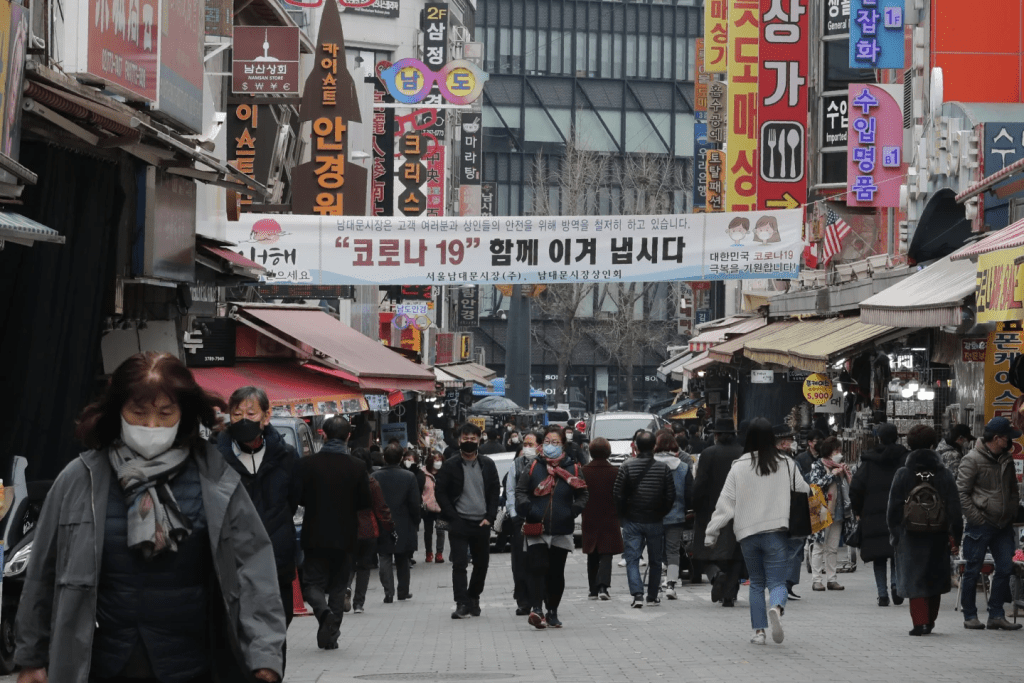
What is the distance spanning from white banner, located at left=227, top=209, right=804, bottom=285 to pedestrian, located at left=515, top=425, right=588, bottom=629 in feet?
28.8

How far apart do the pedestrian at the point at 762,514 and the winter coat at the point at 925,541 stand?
0.98 metres

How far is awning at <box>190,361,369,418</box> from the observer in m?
18.8

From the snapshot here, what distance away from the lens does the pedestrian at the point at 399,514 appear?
16016mm

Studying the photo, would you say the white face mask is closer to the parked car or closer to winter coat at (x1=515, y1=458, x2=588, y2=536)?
winter coat at (x1=515, y1=458, x2=588, y2=536)

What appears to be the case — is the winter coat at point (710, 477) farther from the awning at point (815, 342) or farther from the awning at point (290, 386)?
the awning at point (290, 386)

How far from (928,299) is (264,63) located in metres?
9.91

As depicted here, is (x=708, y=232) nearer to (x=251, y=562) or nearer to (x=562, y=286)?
(x=251, y=562)

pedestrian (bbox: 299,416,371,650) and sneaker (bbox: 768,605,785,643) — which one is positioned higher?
pedestrian (bbox: 299,416,371,650)

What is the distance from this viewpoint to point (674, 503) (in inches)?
604

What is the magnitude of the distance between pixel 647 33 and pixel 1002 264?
8315cm

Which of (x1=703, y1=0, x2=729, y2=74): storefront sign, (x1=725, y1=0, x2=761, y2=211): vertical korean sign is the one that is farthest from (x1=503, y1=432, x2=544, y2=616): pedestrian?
(x1=703, y1=0, x2=729, y2=74): storefront sign

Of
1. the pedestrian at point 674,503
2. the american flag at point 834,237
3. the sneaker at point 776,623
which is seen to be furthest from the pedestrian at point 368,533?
the american flag at point 834,237

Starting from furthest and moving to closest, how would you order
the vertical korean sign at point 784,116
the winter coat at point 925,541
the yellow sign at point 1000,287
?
the vertical korean sign at point 784,116
the winter coat at point 925,541
the yellow sign at point 1000,287

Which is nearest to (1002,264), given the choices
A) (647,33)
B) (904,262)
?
(904,262)
